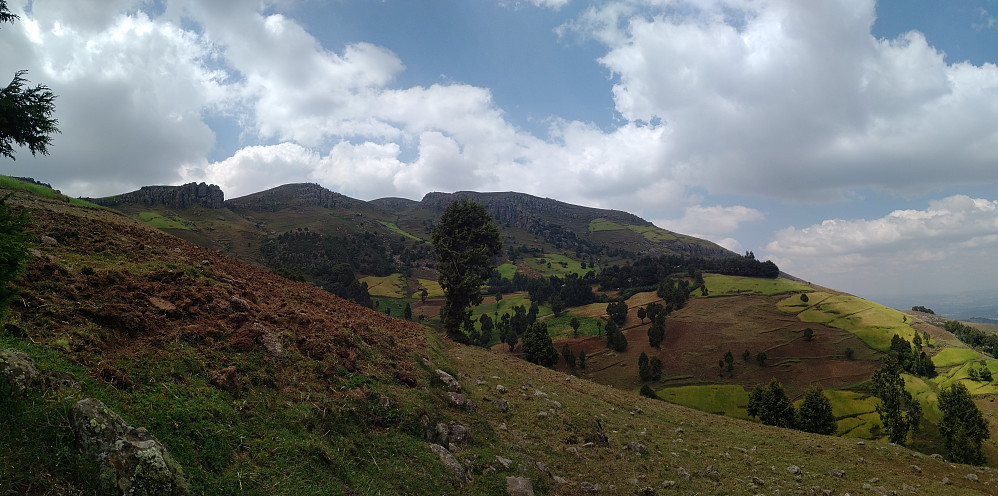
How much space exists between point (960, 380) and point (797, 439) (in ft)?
256

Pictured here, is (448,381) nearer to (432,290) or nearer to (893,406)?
(893,406)

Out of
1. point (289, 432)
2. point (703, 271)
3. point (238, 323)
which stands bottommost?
point (289, 432)

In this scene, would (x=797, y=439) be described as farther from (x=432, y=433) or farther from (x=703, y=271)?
(x=703, y=271)

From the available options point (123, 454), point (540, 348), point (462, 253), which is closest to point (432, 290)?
point (540, 348)

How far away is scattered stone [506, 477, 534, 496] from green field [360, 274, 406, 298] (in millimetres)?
160910

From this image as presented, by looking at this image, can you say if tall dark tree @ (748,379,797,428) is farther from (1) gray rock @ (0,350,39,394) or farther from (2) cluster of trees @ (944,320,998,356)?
(2) cluster of trees @ (944,320,998,356)

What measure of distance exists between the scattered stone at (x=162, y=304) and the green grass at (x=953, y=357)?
119m

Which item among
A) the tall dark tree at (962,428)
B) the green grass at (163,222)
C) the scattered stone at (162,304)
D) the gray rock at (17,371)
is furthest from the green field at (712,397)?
the green grass at (163,222)

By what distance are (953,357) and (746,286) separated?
57.6 m

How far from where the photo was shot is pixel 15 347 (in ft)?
26.2

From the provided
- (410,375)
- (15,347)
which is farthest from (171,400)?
(410,375)

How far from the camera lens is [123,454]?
6.45 meters

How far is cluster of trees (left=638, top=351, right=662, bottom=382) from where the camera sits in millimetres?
88750

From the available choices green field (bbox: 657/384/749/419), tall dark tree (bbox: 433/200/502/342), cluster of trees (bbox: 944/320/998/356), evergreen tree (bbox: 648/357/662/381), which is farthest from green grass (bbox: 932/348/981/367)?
tall dark tree (bbox: 433/200/502/342)
